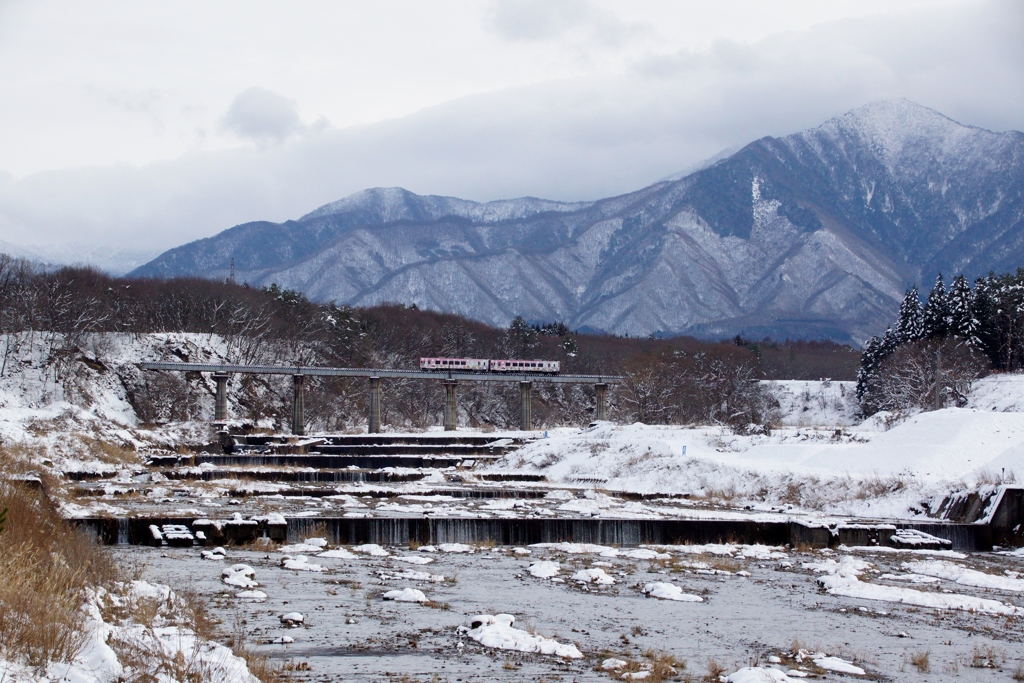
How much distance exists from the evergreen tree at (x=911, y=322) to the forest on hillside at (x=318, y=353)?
22877 mm

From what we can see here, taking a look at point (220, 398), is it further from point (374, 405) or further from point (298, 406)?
point (374, 405)

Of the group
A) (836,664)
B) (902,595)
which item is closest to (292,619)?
(836,664)

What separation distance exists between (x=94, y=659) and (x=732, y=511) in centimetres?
3676

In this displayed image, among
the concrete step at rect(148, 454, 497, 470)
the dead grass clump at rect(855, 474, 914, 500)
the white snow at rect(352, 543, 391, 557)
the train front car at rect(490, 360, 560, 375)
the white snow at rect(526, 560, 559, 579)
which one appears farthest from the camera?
the train front car at rect(490, 360, 560, 375)

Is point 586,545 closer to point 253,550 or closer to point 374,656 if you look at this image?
point 253,550

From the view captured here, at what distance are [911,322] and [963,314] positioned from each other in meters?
14.4

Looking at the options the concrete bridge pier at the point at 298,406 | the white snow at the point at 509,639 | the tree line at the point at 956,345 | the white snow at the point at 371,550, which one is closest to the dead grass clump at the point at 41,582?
the white snow at the point at 509,639

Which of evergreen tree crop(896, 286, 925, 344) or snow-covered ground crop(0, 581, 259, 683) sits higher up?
evergreen tree crop(896, 286, 925, 344)

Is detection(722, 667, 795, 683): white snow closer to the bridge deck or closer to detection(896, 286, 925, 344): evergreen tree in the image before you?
the bridge deck

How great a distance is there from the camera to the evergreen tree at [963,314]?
401ft

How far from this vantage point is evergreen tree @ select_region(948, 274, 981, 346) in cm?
12238

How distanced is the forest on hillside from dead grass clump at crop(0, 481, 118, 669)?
95.4 metres

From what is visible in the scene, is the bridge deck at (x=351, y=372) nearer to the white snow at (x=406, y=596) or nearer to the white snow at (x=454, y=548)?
the white snow at (x=454, y=548)

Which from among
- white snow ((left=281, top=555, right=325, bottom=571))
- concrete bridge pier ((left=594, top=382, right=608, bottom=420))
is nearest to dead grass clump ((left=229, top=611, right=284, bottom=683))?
white snow ((left=281, top=555, right=325, bottom=571))
